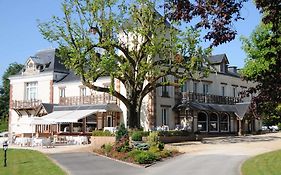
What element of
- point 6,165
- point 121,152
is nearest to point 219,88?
point 121,152

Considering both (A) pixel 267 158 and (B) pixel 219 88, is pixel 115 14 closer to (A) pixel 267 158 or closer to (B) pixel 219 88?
(A) pixel 267 158

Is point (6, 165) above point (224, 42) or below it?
below

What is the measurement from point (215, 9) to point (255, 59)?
37.6 meters

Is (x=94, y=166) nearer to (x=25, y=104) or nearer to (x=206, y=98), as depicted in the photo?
(x=206, y=98)

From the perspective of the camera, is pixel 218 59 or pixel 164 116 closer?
pixel 164 116

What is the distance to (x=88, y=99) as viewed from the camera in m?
47.2

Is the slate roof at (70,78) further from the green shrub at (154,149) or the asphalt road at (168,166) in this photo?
the green shrub at (154,149)

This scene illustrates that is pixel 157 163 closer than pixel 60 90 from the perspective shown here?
Yes

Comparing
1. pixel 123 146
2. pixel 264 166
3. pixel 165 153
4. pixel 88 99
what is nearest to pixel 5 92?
pixel 88 99

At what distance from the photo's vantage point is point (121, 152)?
25328 mm

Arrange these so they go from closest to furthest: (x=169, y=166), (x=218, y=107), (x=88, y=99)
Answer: (x=169, y=166) → (x=88, y=99) → (x=218, y=107)

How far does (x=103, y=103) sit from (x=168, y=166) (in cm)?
2474

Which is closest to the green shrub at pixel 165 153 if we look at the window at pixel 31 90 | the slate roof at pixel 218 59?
the slate roof at pixel 218 59

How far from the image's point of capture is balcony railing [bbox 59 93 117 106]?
150 ft
